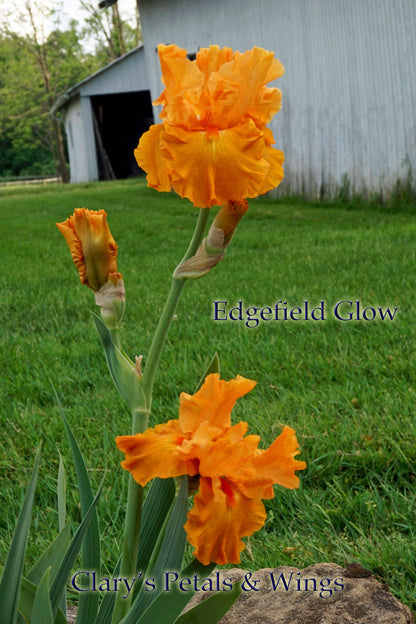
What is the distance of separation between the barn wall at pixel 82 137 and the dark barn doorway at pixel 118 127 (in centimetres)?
37

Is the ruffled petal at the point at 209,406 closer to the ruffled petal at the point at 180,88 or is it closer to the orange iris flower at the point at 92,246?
the orange iris flower at the point at 92,246

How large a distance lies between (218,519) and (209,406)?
0.43 feet

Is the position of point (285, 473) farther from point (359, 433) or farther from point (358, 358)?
point (358, 358)

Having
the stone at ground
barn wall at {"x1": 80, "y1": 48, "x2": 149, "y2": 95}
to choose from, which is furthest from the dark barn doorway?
the stone at ground

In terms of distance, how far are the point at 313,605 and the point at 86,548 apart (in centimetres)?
61

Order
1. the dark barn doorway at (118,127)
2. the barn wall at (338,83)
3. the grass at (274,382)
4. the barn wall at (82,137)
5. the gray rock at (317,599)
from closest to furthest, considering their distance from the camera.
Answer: the gray rock at (317,599)
the grass at (274,382)
the barn wall at (338,83)
the barn wall at (82,137)
the dark barn doorway at (118,127)

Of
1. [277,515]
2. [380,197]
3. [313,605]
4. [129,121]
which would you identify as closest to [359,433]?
[277,515]

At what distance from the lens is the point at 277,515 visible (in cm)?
197

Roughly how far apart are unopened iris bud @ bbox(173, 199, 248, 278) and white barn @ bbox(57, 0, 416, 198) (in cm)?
820

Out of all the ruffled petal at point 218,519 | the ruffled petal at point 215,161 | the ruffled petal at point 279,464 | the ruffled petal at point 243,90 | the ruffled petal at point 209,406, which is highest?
the ruffled petal at point 243,90

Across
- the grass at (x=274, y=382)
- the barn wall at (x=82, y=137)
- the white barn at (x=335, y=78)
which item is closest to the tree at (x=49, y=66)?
the barn wall at (x=82, y=137)

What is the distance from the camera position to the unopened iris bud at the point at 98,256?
34.0 inches

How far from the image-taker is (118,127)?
24031 millimetres

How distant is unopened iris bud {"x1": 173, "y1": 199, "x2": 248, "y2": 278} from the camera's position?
2.64 ft
